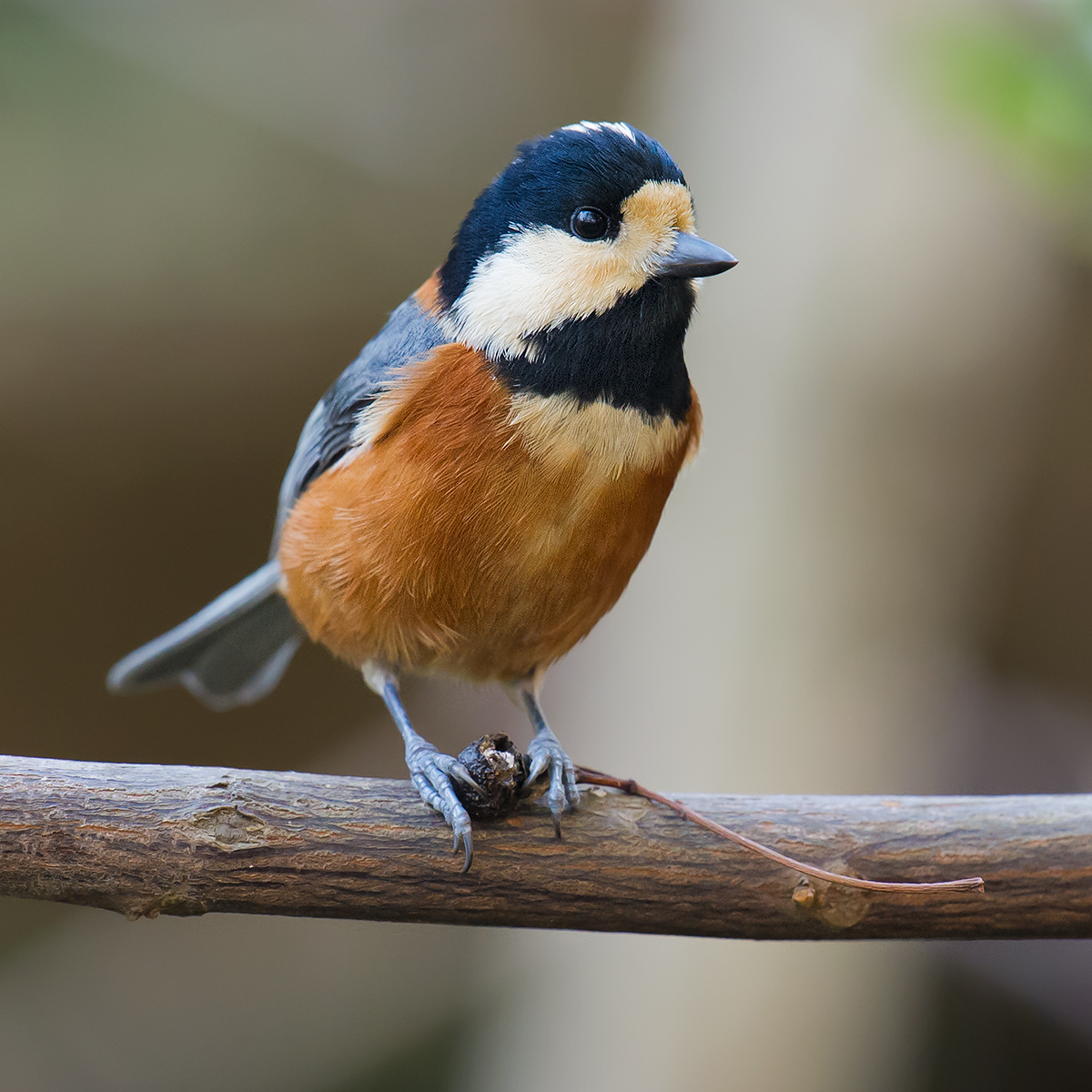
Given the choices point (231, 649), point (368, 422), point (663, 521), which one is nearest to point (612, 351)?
point (368, 422)

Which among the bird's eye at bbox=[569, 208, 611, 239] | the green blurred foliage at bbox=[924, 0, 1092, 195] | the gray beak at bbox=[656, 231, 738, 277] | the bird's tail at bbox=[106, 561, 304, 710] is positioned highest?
the green blurred foliage at bbox=[924, 0, 1092, 195]

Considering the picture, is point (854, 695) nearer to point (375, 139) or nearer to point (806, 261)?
point (806, 261)

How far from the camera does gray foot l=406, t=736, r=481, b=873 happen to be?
173cm

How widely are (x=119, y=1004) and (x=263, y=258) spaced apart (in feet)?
8.81

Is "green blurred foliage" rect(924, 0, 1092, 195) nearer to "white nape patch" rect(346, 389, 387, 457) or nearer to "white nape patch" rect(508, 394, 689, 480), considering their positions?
"white nape patch" rect(508, 394, 689, 480)

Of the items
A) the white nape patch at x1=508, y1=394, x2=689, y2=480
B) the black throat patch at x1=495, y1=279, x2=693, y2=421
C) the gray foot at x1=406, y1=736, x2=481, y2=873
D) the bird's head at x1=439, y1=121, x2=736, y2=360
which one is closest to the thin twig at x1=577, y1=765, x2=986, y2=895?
the gray foot at x1=406, y1=736, x2=481, y2=873

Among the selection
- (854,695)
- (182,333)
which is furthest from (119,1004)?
(854,695)

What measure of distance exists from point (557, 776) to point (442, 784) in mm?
205

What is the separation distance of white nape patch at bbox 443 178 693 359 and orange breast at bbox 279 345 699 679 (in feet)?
0.29

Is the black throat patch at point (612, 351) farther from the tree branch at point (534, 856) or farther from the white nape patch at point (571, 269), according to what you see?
the tree branch at point (534, 856)

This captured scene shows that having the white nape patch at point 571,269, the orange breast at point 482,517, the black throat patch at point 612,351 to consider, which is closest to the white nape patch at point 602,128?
the white nape patch at point 571,269

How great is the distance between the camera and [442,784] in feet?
6.02

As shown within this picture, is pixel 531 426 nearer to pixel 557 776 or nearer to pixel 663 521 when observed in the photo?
pixel 557 776

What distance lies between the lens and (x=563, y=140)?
1971mm
